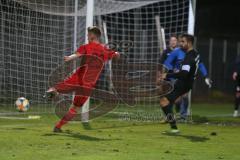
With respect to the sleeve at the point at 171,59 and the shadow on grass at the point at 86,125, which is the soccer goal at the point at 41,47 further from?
the sleeve at the point at 171,59

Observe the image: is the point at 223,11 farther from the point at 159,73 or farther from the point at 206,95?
the point at 159,73

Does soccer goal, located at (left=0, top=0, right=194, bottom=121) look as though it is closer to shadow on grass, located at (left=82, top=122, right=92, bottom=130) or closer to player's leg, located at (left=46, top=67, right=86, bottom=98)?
shadow on grass, located at (left=82, top=122, right=92, bottom=130)

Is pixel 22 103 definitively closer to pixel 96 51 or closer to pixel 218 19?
pixel 96 51

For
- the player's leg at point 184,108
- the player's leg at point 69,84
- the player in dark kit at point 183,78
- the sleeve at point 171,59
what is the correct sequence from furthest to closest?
→ 1. the player's leg at point 184,108
2. the sleeve at point 171,59
3. the player in dark kit at point 183,78
4. the player's leg at point 69,84

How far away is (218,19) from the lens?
30.3 m

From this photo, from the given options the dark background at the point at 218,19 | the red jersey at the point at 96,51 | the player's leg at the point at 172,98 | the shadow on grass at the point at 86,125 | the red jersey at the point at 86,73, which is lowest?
the shadow on grass at the point at 86,125

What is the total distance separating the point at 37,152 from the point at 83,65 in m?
3.12

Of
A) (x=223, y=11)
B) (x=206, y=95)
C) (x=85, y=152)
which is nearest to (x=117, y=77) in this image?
(x=85, y=152)

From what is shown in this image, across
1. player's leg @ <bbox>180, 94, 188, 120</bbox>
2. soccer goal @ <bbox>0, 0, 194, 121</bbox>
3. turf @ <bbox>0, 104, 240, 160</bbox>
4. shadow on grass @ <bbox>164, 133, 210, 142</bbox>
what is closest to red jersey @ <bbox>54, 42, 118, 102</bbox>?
turf @ <bbox>0, 104, 240, 160</bbox>

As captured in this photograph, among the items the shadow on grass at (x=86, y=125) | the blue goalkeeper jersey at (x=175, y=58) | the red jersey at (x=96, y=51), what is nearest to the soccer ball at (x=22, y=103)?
the shadow on grass at (x=86, y=125)

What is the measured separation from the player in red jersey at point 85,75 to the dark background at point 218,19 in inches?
683

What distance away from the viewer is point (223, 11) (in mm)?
30516

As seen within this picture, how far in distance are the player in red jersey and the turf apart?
490 mm

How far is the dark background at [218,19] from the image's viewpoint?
1160 inches
